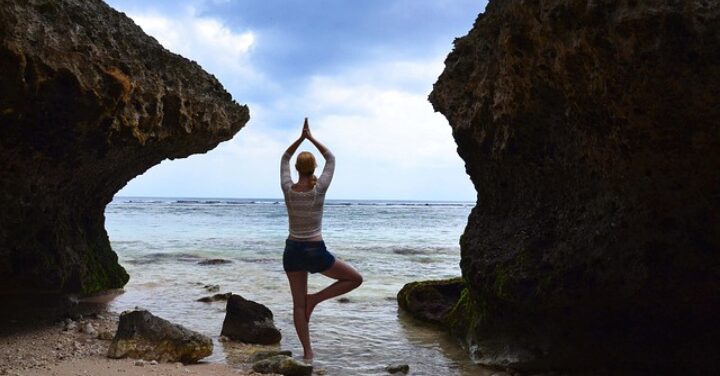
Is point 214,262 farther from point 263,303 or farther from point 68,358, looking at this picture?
point 68,358

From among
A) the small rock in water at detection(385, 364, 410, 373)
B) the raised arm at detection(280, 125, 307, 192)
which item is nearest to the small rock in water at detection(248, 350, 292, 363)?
the small rock in water at detection(385, 364, 410, 373)

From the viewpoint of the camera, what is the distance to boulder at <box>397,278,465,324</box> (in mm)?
8242

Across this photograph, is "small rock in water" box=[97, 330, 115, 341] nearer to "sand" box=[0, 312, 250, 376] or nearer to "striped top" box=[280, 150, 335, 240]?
"sand" box=[0, 312, 250, 376]

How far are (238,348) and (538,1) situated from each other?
4797 mm

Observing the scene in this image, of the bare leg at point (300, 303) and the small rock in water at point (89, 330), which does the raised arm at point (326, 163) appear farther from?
the small rock in water at point (89, 330)

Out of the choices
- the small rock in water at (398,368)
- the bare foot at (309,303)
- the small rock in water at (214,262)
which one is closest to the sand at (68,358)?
the bare foot at (309,303)

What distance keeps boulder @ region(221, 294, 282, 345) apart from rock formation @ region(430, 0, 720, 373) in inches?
93.7

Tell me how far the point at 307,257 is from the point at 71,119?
120 inches

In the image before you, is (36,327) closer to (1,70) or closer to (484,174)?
(1,70)

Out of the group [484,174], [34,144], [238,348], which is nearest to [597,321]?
[484,174]

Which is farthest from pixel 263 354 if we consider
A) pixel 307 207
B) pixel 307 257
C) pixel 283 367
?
pixel 307 207

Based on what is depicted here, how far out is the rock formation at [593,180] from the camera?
400cm

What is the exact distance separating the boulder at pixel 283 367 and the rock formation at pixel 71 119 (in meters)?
3.05

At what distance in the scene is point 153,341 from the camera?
5555 millimetres
